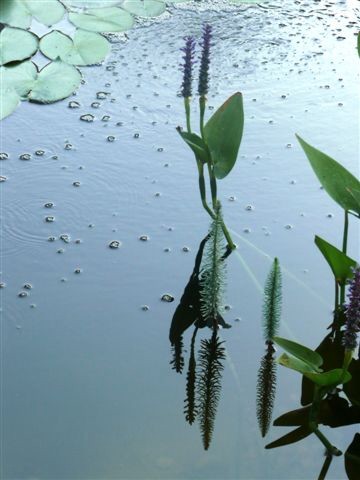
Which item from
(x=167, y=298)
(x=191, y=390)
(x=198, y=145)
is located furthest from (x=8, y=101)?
(x=191, y=390)

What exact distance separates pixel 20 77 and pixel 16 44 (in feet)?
0.60

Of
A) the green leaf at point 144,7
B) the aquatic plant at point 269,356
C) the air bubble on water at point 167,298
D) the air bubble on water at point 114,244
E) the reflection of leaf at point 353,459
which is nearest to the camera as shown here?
the reflection of leaf at point 353,459

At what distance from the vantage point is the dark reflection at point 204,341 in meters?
1.57

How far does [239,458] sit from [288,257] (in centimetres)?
56

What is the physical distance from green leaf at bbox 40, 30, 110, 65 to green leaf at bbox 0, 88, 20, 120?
0.21 meters

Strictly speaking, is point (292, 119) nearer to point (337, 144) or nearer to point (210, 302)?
point (337, 144)

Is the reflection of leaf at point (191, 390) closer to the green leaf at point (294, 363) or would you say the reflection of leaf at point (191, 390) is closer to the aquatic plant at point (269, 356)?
the aquatic plant at point (269, 356)

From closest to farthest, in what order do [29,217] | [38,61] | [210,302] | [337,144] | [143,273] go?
[210,302], [143,273], [29,217], [337,144], [38,61]

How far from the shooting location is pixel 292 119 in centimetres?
238

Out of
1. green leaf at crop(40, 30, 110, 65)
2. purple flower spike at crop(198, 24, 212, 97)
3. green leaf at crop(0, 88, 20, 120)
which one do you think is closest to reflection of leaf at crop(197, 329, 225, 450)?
purple flower spike at crop(198, 24, 212, 97)

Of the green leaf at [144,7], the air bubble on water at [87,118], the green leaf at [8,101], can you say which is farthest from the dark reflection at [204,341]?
the green leaf at [144,7]

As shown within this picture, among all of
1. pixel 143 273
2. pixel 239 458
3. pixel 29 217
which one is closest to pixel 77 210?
pixel 29 217

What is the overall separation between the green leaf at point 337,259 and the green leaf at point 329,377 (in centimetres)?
22

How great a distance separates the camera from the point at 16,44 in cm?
262
